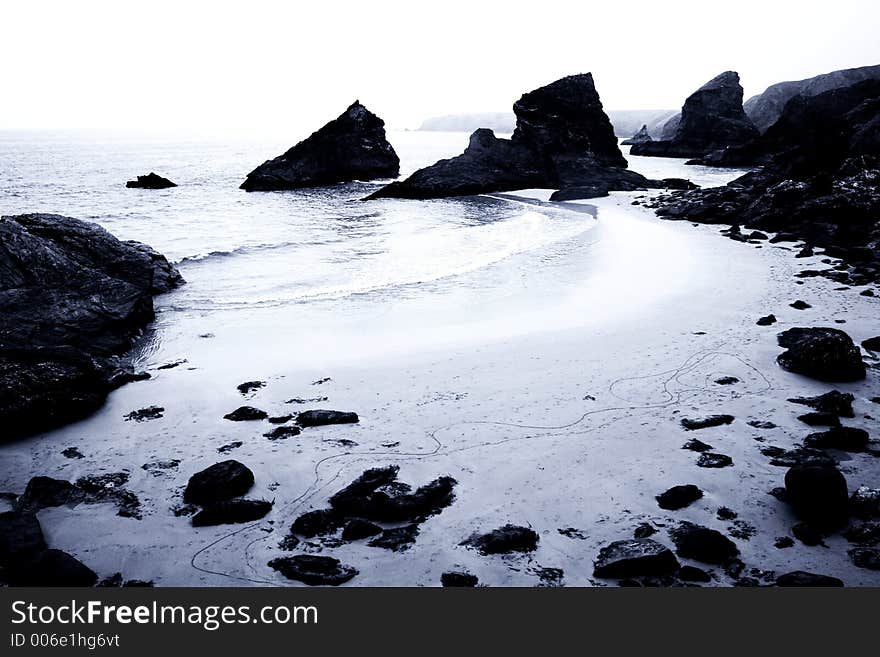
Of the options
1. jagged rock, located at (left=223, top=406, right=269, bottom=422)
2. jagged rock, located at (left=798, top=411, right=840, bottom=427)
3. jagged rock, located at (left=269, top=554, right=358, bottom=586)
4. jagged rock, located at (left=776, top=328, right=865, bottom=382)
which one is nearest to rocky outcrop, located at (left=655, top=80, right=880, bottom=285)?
jagged rock, located at (left=776, top=328, right=865, bottom=382)

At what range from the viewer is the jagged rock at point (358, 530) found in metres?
4.65

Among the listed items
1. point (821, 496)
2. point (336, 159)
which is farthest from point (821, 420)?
point (336, 159)

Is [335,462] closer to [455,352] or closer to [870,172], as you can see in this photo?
[455,352]

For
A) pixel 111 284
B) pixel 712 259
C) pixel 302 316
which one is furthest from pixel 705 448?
pixel 712 259

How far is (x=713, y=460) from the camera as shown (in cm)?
561

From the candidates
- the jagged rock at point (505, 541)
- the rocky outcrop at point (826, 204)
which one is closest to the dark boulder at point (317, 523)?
the jagged rock at point (505, 541)

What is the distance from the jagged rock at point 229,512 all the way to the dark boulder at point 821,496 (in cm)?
444

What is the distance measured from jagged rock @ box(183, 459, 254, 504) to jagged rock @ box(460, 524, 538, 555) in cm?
212

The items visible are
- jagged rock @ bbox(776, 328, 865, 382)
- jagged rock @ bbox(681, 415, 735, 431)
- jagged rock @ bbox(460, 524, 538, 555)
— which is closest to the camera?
jagged rock @ bbox(460, 524, 538, 555)

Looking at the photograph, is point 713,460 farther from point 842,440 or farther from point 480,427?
point 480,427

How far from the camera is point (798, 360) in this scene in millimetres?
7543

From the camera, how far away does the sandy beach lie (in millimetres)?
4480

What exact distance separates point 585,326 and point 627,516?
5.31 metres

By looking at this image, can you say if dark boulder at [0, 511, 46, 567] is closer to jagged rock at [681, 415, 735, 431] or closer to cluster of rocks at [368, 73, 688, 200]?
jagged rock at [681, 415, 735, 431]
